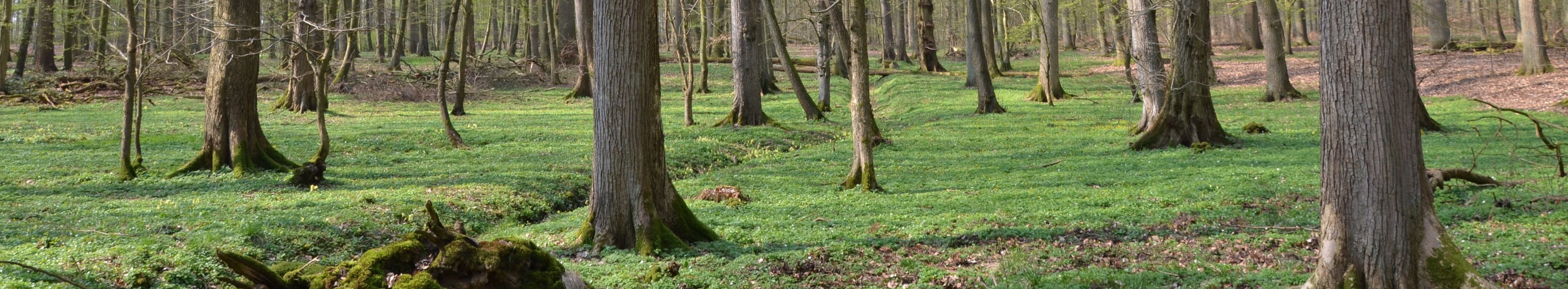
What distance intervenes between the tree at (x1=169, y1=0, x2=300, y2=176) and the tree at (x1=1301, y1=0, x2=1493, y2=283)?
12.6 metres

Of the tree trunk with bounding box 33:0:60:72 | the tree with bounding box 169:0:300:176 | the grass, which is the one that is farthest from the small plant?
the tree trunk with bounding box 33:0:60:72

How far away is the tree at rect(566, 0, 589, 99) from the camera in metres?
28.4

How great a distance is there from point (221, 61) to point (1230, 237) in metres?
12.7

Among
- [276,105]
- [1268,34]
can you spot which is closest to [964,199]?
[1268,34]

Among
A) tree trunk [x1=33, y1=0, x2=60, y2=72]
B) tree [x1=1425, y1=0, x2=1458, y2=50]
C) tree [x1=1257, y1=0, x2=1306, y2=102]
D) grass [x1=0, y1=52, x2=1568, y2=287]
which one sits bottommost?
grass [x1=0, y1=52, x2=1568, y2=287]

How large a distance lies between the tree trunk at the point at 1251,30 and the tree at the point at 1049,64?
17833mm

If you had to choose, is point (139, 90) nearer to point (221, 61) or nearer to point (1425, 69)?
point (221, 61)

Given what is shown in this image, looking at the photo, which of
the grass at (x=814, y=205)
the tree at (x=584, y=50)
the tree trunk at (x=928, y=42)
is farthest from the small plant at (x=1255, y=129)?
the tree trunk at (x=928, y=42)

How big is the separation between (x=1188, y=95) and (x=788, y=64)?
6.74m

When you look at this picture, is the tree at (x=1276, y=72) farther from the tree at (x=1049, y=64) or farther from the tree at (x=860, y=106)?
the tree at (x=860, y=106)

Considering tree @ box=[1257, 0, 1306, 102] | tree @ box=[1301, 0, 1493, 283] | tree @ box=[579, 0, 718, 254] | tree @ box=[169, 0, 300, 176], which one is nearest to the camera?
tree @ box=[1301, 0, 1493, 283]

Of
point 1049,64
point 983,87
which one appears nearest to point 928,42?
point 1049,64

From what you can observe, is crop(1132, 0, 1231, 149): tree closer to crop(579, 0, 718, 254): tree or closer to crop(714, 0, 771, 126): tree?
crop(714, 0, 771, 126): tree

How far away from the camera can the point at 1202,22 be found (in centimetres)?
1509
